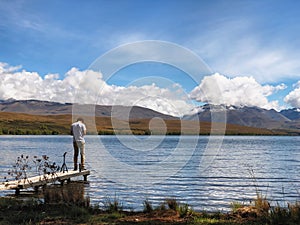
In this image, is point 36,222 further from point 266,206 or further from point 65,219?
point 266,206

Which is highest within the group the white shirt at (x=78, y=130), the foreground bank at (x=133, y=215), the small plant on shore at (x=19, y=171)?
the white shirt at (x=78, y=130)

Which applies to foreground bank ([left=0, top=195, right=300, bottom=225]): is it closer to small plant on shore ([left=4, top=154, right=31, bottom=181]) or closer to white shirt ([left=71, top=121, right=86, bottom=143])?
small plant on shore ([left=4, top=154, right=31, bottom=181])

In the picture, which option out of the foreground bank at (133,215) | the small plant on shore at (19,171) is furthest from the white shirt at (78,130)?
the foreground bank at (133,215)

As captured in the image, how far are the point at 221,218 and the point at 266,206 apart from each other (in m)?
1.50

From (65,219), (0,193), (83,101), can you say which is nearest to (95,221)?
(65,219)

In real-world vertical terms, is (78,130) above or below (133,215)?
above

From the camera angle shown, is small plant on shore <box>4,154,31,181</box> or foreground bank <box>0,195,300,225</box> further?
small plant on shore <box>4,154,31,181</box>

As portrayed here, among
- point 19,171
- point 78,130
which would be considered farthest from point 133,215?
point 78,130

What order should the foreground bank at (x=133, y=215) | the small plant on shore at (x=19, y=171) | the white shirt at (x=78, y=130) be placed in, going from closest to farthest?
1. the foreground bank at (x=133, y=215)
2. the small plant on shore at (x=19, y=171)
3. the white shirt at (x=78, y=130)

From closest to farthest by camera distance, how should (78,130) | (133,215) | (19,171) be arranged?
(133,215) < (19,171) < (78,130)

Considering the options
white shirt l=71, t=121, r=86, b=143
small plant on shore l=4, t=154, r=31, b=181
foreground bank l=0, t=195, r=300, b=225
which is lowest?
foreground bank l=0, t=195, r=300, b=225

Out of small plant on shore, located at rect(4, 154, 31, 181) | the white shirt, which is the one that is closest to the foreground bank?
small plant on shore, located at rect(4, 154, 31, 181)

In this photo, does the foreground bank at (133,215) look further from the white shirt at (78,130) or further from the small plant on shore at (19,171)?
the white shirt at (78,130)

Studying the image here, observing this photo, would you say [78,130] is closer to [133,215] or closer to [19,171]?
[19,171]
